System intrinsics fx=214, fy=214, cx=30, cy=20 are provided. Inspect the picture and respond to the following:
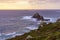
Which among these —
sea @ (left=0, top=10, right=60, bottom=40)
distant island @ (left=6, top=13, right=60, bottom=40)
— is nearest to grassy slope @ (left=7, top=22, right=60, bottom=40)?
distant island @ (left=6, top=13, right=60, bottom=40)

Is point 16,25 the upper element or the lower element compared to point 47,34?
upper

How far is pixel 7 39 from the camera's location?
1852cm

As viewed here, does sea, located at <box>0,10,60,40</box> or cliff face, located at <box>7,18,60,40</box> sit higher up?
sea, located at <box>0,10,60,40</box>

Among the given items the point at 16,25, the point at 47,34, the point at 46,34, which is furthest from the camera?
the point at 16,25

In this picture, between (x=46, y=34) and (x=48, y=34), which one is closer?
(x=48, y=34)

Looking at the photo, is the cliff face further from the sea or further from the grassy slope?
the sea

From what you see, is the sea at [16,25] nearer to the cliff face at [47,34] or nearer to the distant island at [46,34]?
the distant island at [46,34]

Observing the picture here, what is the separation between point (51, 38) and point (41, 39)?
45.2 inches

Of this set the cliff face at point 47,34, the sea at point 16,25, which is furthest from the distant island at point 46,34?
the sea at point 16,25

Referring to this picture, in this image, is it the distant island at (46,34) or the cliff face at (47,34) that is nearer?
the cliff face at (47,34)

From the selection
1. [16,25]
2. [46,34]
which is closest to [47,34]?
[46,34]

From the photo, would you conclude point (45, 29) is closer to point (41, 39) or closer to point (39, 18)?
point (41, 39)

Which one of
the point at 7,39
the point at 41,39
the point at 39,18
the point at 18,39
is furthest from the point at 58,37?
the point at 39,18

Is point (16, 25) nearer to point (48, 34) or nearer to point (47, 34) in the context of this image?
point (47, 34)
